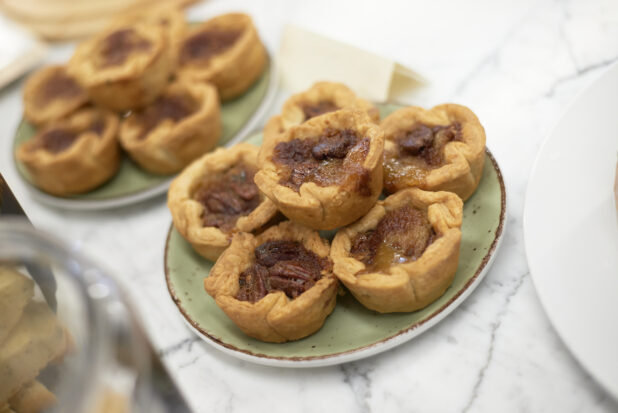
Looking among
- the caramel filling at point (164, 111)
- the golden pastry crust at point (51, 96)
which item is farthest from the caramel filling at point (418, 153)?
the golden pastry crust at point (51, 96)

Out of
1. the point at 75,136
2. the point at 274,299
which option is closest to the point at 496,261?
the point at 274,299

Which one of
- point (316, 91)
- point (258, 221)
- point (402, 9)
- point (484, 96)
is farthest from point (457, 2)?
point (258, 221)

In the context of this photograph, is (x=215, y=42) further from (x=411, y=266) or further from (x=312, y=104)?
(x=411, y=266)

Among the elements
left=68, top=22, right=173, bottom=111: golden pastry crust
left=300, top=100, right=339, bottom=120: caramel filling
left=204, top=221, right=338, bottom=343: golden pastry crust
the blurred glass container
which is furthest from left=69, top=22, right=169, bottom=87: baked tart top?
the blurred glass container

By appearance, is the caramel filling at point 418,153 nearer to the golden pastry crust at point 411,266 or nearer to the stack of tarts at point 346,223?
the stack of tarts at point 346,223

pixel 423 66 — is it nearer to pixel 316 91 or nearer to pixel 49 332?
pixel 316 91
